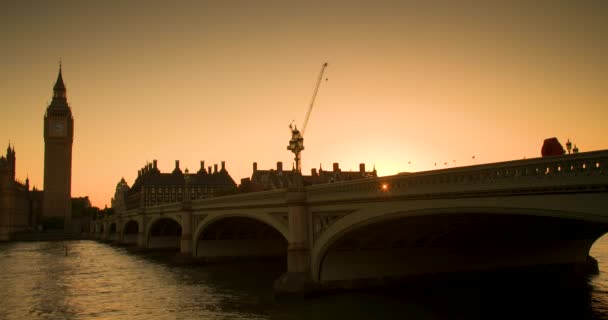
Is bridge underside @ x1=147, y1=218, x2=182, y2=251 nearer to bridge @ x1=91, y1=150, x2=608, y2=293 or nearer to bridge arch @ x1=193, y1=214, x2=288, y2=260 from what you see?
bridge arch @ x1=193, y1=214, x2=288, y2=260

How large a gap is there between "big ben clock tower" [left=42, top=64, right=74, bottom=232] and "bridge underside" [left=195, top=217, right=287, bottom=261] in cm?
10136

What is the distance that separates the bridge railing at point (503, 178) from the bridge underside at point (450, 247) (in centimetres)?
192

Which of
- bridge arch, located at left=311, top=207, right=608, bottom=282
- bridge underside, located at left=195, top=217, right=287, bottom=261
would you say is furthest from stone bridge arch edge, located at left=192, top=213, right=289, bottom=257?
bridge arch, located at left=311, top=207, right=608, bottom=282

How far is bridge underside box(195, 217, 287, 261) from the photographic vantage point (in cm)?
5588

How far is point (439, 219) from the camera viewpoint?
86.5 ft

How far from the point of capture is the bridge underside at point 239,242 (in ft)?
183

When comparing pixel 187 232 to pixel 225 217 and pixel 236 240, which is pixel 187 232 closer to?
pixel 236 240

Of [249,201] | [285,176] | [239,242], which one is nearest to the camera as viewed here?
[249,201]

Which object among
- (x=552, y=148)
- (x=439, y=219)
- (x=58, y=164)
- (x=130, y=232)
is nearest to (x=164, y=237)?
(x=130, y=232)

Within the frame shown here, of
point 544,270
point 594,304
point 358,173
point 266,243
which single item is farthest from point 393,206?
point 358,173

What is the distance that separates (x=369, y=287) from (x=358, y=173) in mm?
84865

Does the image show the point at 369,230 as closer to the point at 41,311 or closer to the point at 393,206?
the point at 393,206

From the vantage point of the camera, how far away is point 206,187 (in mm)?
155875

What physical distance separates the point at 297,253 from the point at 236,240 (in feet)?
89.1
